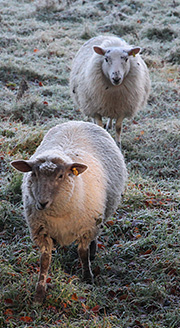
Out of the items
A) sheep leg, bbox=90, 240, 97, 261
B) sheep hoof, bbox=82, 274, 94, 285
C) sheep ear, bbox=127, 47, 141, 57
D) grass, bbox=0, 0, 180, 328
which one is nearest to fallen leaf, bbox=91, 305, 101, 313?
grass, bbox=0, 0, 180, 328

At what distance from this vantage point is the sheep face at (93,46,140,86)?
203 inches

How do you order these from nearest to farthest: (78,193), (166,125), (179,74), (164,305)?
1. (78,193)
2. (164,305)
3. (166,125)
4. (179,74)

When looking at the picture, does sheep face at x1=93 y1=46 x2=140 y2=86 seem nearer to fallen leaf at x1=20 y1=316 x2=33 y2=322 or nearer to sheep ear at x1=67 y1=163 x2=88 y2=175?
sheep ear at x1=67 y1=163 x2=88 y2=175

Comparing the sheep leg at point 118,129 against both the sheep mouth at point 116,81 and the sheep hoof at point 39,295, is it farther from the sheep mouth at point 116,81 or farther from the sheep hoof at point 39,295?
the sheep hoof at point 39,295

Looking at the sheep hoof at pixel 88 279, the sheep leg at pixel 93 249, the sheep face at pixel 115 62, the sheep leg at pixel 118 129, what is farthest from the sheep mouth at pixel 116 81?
the sheep hoof at pixel 88 279

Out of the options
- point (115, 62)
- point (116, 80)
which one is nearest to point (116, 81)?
point (116, 80)

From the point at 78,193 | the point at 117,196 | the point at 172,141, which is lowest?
the point at 172,141

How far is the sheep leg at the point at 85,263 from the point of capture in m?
3.11

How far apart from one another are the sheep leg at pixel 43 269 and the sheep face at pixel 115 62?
2.86 metres

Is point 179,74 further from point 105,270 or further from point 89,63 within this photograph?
point 105,270

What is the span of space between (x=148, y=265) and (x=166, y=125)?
3.55m

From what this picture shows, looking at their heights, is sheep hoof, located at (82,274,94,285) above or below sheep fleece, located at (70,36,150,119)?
below

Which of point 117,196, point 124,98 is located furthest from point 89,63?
point 117,196

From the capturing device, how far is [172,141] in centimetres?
597
